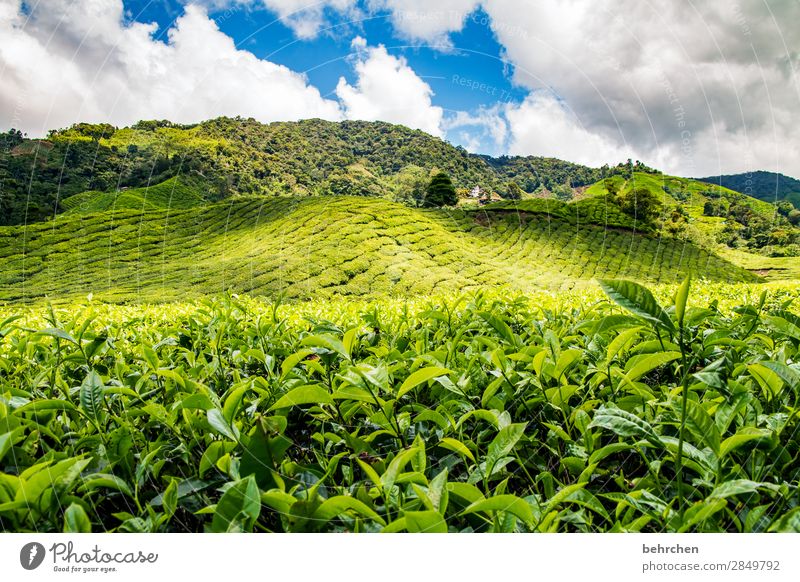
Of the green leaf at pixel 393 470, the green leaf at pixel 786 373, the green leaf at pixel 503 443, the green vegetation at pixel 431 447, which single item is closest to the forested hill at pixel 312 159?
the green vegetation at pixel 431 447

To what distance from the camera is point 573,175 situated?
98.5 inches

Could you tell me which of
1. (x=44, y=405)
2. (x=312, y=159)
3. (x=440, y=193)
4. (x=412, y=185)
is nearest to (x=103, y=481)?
(x=44, y=405)

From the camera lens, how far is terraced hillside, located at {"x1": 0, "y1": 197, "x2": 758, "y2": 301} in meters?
6.79

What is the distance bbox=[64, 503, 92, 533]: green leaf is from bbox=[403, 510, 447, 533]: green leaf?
461mm

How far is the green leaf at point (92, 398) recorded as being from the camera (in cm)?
93

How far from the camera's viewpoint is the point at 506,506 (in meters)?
0.69

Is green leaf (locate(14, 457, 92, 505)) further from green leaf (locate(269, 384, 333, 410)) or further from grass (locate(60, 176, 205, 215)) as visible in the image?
grass (locate(60, 176, 205, 215))

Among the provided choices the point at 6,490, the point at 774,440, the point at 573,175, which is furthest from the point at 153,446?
the point at 573,175

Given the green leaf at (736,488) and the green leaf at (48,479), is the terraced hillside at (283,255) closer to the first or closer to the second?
the green leaf at (48,479)

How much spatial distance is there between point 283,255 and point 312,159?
5.60 m

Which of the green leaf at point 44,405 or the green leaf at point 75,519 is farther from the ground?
the green leaf at point 44,405
